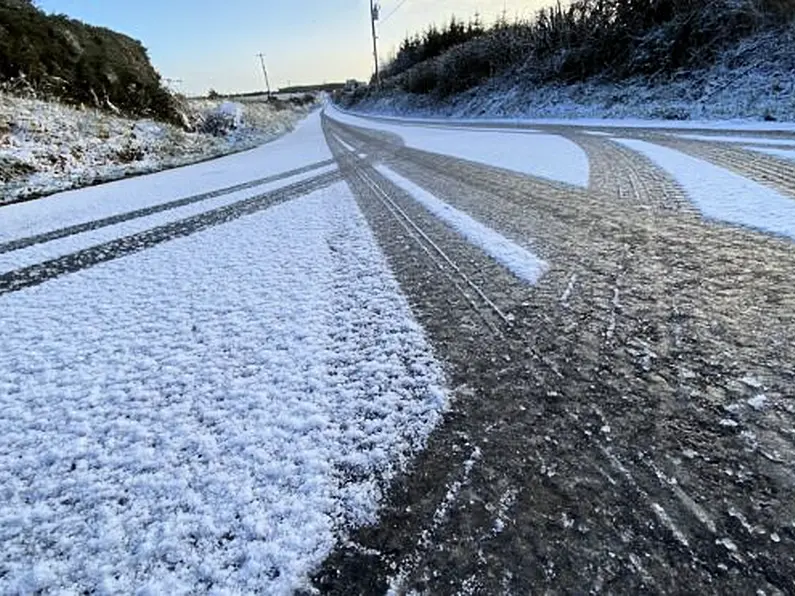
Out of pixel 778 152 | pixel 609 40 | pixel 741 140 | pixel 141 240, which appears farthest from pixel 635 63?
pixel 141 240

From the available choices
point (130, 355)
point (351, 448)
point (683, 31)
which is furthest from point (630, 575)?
point (683, 31)

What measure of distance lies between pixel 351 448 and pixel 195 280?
2.03 metres

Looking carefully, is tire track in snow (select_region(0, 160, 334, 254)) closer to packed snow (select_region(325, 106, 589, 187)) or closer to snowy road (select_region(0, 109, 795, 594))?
snowy road (select_region(0, 109, 795, 594))

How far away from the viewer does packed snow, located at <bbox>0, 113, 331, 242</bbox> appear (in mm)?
5414

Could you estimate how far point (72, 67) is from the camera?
14.3 metres

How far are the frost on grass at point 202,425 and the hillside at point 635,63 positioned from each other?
10955mm

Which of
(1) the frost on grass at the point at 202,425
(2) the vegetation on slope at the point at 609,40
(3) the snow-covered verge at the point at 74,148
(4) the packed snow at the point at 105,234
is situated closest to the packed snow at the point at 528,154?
(4) the packed snow at the point at 105,234

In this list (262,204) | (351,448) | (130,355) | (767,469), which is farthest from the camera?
(262,204)

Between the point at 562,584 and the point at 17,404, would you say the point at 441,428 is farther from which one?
the point at 17,404

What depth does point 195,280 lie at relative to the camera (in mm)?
3064

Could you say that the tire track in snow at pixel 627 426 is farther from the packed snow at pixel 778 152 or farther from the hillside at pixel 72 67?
the hillside at pixel 72 67

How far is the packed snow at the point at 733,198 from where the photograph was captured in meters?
2.97

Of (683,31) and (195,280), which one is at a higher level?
(683,31)

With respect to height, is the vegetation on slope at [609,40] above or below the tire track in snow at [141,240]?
above
